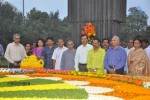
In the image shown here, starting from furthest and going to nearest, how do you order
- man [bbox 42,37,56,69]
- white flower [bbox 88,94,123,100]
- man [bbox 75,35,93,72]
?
man [bbox 42,37,56,69]
man [bbox 75,35,93,72]
white flower [bbox 88,94,123,100]

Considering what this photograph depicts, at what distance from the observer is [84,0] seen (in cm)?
1527

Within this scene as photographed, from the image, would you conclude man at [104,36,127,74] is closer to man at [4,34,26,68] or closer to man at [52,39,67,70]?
man at [52,39,67,70]

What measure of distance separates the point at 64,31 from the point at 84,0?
28.2 meters

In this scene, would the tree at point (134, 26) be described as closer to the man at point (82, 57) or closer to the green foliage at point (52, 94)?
the man at point (82, 57)

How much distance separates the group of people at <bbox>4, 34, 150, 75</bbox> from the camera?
8.37m

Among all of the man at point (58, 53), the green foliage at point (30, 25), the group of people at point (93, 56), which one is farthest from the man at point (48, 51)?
the green foliage at point (30, 25)

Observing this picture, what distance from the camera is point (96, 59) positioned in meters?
8.85

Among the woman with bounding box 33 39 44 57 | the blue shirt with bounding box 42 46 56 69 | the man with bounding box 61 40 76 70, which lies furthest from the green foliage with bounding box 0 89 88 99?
the woman with bounding box 33 39 44 57

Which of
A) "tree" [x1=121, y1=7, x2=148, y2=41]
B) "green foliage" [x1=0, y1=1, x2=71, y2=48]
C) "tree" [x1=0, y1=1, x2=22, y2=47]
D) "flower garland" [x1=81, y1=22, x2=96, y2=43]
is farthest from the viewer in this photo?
"tree" [x1=121, y1=7, x2=148, y2=41]

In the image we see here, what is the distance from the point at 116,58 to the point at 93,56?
0.59m

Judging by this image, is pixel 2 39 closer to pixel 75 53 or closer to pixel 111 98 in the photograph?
pixel 75 53

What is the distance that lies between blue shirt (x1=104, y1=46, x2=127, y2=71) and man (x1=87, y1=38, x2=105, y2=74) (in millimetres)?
192

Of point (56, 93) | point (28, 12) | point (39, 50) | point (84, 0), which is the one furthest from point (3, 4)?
point (56, 93)

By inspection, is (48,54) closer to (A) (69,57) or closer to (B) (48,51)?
(B) (48,51)
